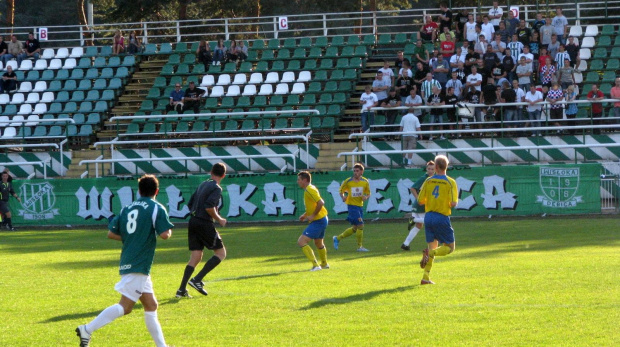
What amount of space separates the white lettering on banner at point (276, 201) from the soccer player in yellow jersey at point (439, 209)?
543 inches

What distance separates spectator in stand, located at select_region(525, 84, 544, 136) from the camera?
29.5 metres

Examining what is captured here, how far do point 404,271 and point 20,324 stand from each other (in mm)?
6770

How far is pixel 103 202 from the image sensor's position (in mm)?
28609

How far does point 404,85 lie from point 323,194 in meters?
6.52

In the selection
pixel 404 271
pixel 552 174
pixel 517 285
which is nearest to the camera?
pixel 517 285

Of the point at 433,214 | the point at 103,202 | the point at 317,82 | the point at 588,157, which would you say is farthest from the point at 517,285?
the point at 317,82

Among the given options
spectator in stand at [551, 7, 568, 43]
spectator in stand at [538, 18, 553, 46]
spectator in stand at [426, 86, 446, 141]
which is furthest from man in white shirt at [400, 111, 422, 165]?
spectator in stand at [551, 7, 568, 43]

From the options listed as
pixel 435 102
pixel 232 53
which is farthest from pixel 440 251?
pixel 232 53

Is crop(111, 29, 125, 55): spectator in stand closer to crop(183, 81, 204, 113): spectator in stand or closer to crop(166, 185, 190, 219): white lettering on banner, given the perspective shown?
crop(183, 81, 204, 113): spectator in stand

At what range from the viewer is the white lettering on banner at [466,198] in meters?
26.7

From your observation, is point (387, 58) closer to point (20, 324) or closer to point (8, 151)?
point (8, 151)

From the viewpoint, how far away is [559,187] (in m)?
26.2

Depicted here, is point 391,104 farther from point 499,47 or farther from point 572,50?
point 572,50

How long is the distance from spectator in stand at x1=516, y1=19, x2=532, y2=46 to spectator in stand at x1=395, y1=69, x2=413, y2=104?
457 centimetres
